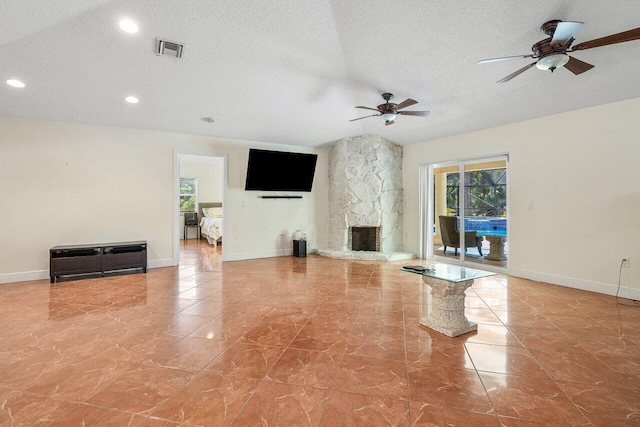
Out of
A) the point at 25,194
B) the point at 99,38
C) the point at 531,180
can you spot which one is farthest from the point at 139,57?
the point at 531,180

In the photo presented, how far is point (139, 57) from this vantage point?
311 centimetres

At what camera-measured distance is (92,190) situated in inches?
198

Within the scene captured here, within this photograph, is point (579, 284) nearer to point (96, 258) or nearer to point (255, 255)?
point (255, 255)

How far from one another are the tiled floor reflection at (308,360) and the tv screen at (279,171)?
2906 mm

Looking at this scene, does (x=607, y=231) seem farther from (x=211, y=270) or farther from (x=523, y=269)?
(x=211, y=270)

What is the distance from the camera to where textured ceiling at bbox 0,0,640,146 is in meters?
2.51

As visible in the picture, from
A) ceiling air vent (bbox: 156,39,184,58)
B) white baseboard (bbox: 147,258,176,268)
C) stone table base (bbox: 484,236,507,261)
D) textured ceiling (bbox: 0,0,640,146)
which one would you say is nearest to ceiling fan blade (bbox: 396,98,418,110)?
textured ceiling (bbox: 0,0,640,146)

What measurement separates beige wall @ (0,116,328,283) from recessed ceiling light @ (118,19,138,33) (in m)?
3.09

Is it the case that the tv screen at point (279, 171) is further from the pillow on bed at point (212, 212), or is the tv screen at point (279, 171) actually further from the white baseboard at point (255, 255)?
the pillow on bed at point (212, 212)

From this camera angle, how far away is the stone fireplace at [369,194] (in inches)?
256

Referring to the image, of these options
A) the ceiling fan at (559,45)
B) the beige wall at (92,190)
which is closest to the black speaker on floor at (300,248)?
the beige wall at (92,190)

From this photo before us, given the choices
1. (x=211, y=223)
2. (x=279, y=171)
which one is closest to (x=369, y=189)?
(x=279, y=171)

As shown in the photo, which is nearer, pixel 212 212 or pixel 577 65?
pixel 577 65

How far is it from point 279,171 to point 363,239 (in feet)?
8.35
